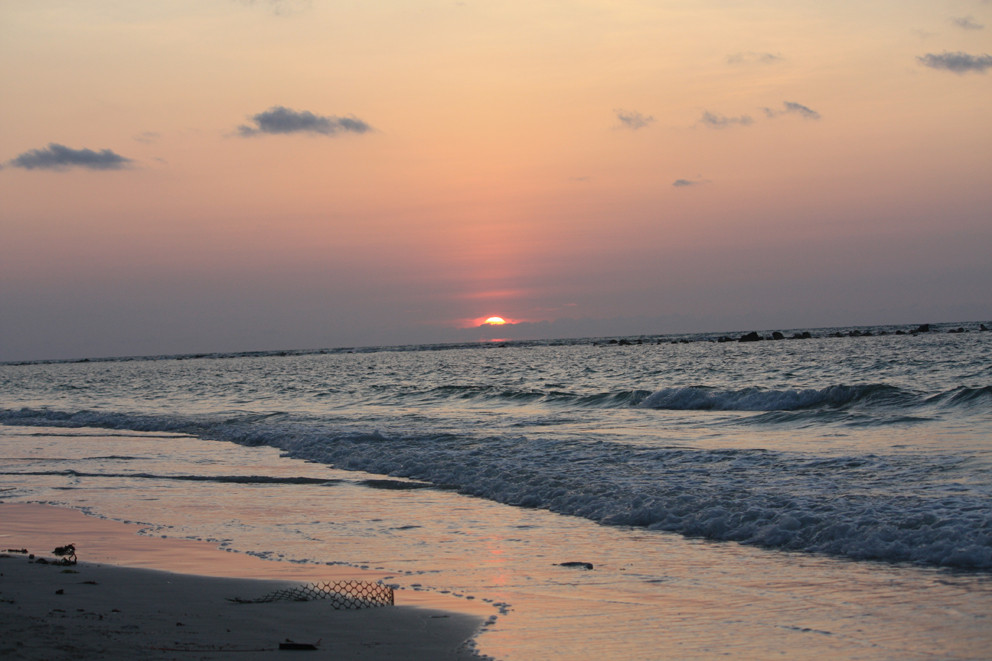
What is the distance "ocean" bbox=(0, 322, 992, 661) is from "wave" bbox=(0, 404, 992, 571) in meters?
0.04

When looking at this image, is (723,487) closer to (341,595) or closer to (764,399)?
(341,595)

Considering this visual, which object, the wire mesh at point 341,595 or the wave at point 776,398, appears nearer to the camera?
the wire mesh at point 341,595

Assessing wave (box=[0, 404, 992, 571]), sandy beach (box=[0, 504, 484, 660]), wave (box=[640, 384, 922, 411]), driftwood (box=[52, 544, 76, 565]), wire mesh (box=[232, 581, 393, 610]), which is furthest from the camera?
wave (box=[640, 384, 922, 411])

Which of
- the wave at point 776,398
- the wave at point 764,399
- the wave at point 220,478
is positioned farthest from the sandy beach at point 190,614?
the wave at point 776,398

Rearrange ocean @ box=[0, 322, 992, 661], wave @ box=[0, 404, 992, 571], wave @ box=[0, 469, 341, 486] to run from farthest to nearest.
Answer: wave @ box=[0, 469, 341, 486]
wave @ box=[0, 404, 992, 571]
ocean @ box=[0, 322, 992, 661]

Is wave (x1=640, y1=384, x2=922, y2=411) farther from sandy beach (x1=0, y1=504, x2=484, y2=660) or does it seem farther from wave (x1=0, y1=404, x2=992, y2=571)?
sandy beach (x1=0, y1=504, x2=484, y2=660)

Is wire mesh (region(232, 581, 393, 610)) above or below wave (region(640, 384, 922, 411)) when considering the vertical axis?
below

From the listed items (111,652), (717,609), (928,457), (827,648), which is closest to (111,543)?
(111,652)

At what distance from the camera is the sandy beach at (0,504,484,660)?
5.35 meters

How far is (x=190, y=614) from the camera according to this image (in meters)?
6.33

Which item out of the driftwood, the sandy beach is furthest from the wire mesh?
the driftwood

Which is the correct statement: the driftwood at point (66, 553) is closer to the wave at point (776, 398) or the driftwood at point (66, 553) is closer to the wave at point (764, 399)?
the wave at point (764, 399)

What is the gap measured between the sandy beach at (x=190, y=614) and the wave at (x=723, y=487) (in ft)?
14.0

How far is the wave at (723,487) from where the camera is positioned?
340 inches
